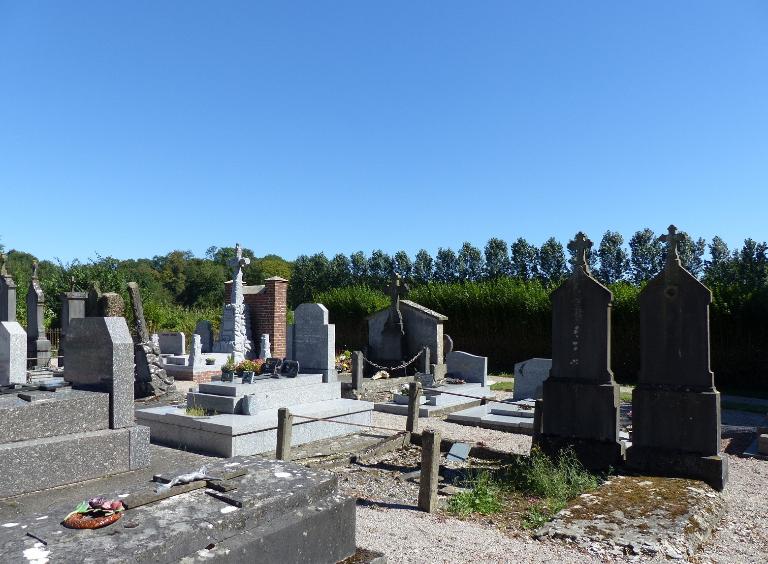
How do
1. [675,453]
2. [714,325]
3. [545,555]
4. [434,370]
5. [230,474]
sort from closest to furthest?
[230,474] → [545,555] → [675,453] → [434,370] → [714,325]

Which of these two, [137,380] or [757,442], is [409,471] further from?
[137,380]

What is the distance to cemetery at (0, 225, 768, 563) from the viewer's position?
3221 millimetres

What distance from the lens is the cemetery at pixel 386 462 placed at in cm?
322

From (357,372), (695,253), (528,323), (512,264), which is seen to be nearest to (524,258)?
(512,264)

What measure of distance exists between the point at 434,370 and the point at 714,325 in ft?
32.4

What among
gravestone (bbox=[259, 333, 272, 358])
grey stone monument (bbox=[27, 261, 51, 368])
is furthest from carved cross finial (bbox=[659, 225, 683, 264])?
grey stone monument (bbox=[27, 261, 51, 368])

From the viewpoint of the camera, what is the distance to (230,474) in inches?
144

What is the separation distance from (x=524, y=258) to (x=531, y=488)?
122 feet

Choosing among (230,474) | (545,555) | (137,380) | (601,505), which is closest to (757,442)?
(601,505)

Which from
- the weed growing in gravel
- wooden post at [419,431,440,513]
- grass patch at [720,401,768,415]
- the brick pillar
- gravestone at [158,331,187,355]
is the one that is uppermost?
the brick pillar

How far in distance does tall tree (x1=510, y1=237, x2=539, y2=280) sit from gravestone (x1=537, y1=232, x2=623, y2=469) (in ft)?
115

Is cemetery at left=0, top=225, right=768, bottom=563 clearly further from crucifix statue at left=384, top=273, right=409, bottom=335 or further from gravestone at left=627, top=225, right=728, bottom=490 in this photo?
crucifix statue at left=384, top=273, right=409, bottom=335

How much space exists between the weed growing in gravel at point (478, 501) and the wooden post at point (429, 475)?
23 cm

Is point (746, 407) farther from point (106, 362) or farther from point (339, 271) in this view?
point (339, 271)
